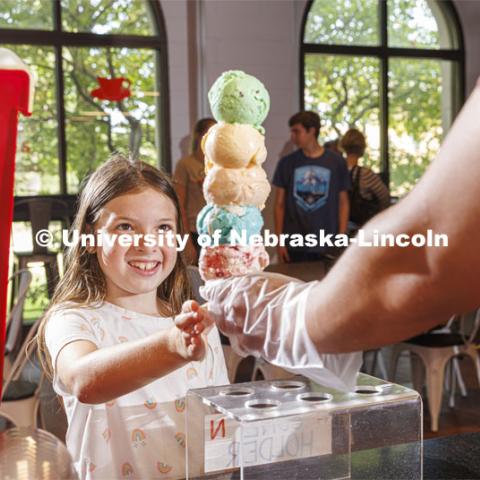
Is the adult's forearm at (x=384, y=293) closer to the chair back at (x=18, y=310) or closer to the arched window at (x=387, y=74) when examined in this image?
the chair back at (x=18, y=310)

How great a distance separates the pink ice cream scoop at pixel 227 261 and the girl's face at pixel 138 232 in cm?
33

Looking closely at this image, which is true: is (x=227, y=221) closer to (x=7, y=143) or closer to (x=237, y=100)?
(x=237, y=100)

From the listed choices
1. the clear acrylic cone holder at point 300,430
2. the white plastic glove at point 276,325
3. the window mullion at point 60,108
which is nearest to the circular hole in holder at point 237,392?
the clear acrylic cone holder at point 300,430

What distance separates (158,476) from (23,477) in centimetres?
61

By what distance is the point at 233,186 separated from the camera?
1.95ft

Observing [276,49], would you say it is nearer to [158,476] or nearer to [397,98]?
[397,98]

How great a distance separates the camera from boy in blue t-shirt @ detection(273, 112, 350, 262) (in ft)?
8.35

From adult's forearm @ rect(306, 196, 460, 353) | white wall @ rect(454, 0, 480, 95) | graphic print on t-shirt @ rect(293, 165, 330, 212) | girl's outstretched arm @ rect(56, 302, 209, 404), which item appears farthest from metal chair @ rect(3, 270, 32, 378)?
white wall @ rect(454, 0, 480, 95)

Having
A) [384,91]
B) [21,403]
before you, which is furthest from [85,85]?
[21,403]

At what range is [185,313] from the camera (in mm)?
544

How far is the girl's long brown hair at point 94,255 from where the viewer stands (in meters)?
0.99

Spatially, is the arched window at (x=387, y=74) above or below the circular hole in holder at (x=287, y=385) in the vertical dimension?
above

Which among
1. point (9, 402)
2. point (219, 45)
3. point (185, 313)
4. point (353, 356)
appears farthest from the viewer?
point (219, 45)

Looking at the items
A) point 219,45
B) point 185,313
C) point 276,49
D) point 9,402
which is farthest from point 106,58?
point 185,313
